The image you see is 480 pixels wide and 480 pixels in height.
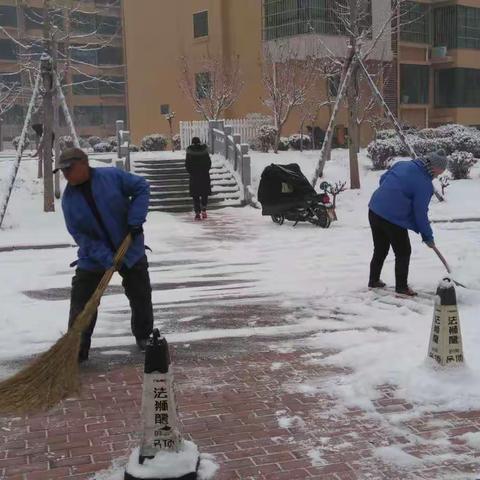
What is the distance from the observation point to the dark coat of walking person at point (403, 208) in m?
6.81

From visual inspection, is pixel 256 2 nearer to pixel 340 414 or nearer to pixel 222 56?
pixel 222 56

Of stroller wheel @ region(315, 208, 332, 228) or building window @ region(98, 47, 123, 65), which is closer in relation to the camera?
stroller wheel @ region(315, 208, 332, 228)

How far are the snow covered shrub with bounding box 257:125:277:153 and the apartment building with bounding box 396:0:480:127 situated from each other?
13427 mm

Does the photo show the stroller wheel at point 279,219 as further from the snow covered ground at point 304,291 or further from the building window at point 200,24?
the building window at point 200,24

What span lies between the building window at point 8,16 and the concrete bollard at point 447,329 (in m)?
58.5

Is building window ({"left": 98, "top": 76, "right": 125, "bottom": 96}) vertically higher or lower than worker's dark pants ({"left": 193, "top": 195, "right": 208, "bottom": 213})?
higher

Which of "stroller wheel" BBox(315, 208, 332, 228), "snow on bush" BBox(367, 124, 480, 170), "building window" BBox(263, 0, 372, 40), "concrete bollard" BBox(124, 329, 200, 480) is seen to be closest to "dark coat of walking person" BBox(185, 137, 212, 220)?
"stroller wheel" BBox(315, 208, 332, 228)

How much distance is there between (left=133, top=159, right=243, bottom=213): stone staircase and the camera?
1708 cm

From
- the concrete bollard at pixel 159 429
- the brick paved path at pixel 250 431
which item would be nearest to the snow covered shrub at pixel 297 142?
the brick paved path at pixel 250 431

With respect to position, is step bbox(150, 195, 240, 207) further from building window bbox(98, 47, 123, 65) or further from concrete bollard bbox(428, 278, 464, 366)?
building window bbox(98, 47, 123, 65)

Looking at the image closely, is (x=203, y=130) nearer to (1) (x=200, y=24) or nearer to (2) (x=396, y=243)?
(1) (x=200, y=24)

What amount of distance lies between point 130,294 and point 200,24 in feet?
105

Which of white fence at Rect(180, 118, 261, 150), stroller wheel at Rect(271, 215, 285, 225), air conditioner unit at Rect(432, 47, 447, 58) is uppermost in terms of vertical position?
air conditioner unit at Rect(432, 47, 447, 58)

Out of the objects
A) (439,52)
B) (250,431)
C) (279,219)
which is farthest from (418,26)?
(250,431)
